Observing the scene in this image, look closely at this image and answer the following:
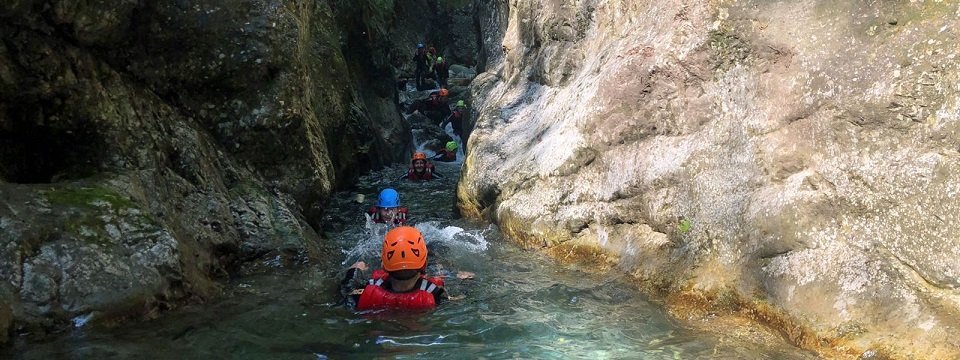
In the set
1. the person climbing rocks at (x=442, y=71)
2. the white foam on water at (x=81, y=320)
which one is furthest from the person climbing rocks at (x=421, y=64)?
the white foam on water at (x=81, y=320)

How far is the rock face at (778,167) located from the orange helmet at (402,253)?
1.95 m

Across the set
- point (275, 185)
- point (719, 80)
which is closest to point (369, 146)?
point (275, 185)

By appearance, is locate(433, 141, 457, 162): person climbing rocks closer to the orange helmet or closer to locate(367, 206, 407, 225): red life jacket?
locate(367, 206, 407, 225): red life jacket

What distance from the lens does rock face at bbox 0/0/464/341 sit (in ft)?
16.0

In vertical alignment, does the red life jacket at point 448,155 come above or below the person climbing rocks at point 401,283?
above

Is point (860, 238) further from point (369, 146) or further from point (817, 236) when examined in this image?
point (369, 146)

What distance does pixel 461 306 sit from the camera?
6000 millimetres

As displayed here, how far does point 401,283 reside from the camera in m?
5.94

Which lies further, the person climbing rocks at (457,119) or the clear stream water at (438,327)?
the person climbing rocks at (457,119)

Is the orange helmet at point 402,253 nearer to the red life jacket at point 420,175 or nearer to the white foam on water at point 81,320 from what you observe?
the white foam on water at point 81,320

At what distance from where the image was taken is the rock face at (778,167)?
4.42 metres

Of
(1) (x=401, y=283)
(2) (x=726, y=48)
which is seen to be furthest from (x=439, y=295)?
(2) (x=726, y=48)

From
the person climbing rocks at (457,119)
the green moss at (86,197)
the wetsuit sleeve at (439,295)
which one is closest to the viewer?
the green moss at (86,197)

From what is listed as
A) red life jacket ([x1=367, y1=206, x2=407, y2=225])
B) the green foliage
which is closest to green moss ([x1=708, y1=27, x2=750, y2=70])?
the green foliage
